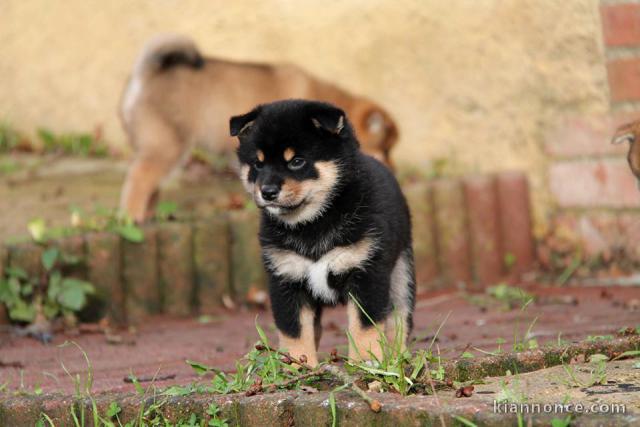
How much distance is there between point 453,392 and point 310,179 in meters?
1.04

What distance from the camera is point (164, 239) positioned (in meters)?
6.09

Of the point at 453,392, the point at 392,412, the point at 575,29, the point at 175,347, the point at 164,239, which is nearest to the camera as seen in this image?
the point at 392,412

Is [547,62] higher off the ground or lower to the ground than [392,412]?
higher

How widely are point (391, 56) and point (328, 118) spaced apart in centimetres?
404

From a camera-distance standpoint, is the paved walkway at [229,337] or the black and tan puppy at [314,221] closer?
the black and tan puppy at [314,221]

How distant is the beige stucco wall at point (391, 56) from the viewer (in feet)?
22.5

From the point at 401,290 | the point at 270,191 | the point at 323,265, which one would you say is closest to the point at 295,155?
the point at 270,191

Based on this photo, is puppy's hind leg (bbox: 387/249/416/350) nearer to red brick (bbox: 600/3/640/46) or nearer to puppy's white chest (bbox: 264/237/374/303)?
puppy's white chest (bbox: 264/237/374/303)

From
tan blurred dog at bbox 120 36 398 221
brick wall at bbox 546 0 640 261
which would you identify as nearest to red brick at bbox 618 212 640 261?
brick wall at bbox 546 0 640 261

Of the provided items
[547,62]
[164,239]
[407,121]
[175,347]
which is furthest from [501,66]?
[175,347]

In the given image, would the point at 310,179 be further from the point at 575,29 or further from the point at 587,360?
the point at 575,29

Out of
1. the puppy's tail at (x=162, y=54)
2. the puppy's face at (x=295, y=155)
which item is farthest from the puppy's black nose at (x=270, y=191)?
the puppy's tail at (x=162, y=54)

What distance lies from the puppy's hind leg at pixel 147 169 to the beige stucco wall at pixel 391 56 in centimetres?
134

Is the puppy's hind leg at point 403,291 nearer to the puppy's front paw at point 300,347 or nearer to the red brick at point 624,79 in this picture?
the puppy's front paw at point 300,347
